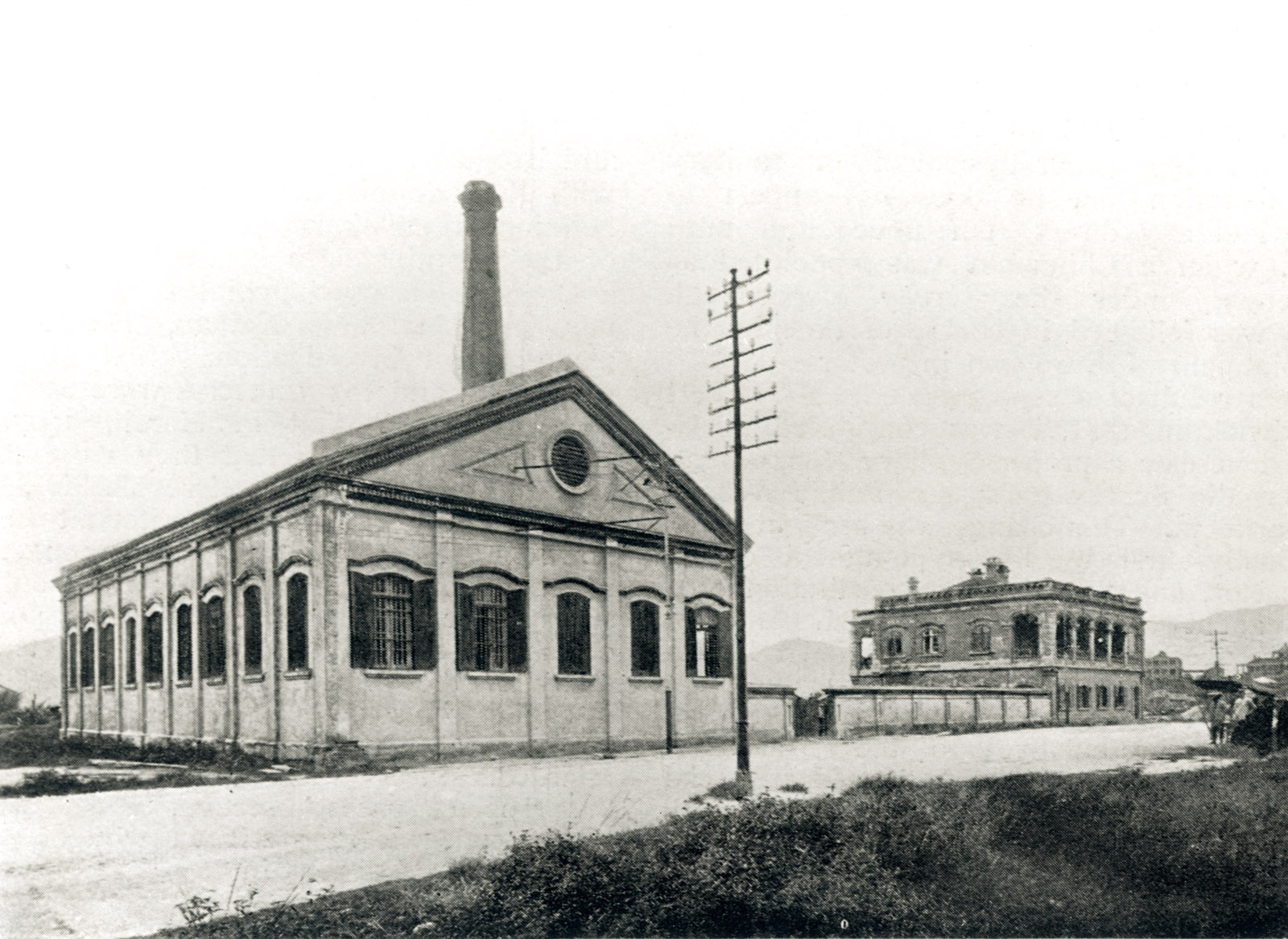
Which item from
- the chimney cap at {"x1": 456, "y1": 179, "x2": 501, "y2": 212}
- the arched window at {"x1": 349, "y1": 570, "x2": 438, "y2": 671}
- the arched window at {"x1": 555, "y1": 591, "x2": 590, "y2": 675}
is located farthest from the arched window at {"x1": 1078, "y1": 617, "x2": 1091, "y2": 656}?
the arched window at {"x1": 349, "y1": 570, "x2": 438, "y2": 671}

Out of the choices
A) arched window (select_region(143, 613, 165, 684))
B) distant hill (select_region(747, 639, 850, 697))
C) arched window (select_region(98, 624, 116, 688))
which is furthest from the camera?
distant hill (select_region(747, 639, 850, 697))

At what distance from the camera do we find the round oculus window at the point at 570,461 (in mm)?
Answer: 23109

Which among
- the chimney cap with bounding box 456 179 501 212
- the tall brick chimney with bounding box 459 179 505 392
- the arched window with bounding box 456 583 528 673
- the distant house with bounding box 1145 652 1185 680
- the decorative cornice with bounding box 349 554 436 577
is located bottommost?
the distant house with bounding box 1145 652 1185 680

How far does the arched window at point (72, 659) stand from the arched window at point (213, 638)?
1011 centimetres

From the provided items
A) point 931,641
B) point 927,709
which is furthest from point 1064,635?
point 927,709

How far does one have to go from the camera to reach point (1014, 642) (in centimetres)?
4978

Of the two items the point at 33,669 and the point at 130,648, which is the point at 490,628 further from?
the point at 33,669

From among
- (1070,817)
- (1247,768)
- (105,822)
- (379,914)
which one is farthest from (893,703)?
(379,914)

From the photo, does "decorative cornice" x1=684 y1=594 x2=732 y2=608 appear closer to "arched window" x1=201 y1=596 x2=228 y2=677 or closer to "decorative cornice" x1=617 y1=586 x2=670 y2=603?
"decorative cornice" x1=617 y1=586 x2=670 y2=603

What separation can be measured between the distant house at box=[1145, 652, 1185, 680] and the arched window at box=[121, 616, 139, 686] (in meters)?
65.5

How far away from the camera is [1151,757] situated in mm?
22906

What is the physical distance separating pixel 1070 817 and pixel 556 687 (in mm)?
12865

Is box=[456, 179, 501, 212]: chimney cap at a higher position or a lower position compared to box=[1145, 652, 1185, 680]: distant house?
higher

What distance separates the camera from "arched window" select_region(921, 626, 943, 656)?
171 ft
